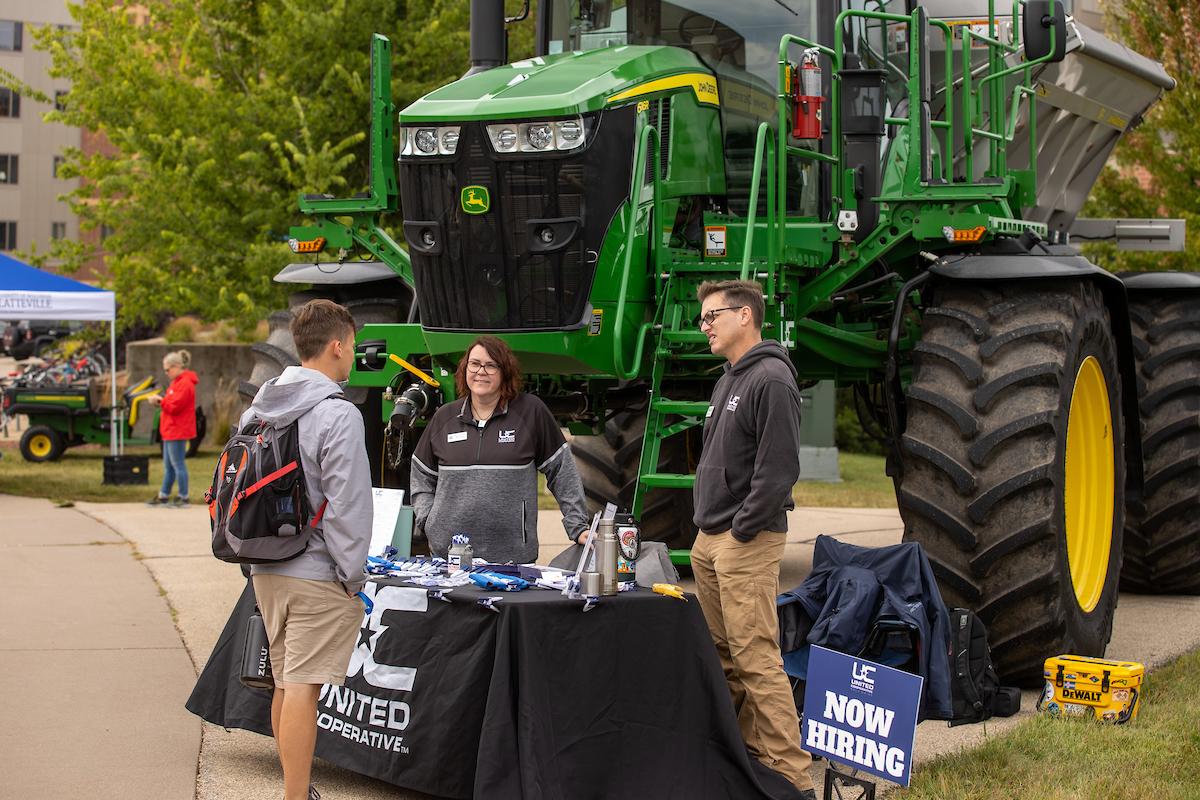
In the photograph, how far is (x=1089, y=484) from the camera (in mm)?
8391

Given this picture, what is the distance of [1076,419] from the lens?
26.5 feet

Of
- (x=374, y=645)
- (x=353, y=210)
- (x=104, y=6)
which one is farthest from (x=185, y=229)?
(x=374, y=645)

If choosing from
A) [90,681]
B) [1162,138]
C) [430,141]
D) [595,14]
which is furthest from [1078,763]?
[1162,138]

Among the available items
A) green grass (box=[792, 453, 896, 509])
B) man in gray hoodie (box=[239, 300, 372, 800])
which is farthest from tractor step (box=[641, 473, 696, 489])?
green grass (box=[792, 453, 896, 509])

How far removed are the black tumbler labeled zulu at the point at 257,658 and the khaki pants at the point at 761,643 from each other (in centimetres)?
161

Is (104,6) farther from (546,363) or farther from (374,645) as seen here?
(374,645)

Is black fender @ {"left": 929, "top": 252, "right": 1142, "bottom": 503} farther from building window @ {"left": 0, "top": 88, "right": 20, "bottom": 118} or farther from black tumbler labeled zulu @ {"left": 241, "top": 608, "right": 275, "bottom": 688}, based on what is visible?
building window @ {"left": 0, "top": 88, "right": 20, "bottom": 118}

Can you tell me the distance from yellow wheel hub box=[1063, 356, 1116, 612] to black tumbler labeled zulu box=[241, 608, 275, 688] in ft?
13.9

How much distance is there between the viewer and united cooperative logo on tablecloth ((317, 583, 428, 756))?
5668 mm

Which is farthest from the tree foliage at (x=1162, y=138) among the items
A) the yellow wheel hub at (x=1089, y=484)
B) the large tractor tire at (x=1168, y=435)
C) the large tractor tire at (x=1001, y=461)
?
the large tractor tire at (x=1001, y=461)

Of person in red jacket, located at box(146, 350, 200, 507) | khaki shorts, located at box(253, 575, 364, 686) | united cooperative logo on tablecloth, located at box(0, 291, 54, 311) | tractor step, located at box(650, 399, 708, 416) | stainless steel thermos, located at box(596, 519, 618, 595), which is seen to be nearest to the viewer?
khaki shorts, located at box(253, 575, 364, 686)

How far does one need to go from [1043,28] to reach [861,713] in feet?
11.9

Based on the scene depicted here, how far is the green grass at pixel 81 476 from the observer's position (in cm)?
1612

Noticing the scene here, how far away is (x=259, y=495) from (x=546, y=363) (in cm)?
248
